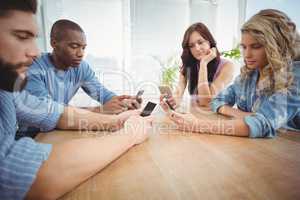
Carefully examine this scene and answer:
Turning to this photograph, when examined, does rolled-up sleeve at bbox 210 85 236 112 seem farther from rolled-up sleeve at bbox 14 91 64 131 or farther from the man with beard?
rolled-up sleeve at bbox 14 91 64 131

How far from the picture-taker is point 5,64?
0.42 m

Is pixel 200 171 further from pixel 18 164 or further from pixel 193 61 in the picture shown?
pixel 193 61

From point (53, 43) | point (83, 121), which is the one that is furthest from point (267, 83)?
point (53, 43)

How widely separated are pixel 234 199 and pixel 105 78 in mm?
1189

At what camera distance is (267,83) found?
74 centimetres

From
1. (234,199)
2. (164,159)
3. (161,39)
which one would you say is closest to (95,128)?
(164,159)

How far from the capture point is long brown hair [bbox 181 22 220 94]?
1392 millimetres

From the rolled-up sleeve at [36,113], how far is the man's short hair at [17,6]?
0.83ft

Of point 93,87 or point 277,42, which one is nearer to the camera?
point 277,42

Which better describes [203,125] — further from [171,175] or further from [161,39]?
[161,39]

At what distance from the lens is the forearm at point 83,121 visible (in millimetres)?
660

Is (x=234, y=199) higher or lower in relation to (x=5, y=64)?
lower

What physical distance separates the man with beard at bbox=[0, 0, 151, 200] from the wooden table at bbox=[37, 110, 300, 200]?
0.02 metres

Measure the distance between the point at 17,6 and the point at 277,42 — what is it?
0.75 meters
